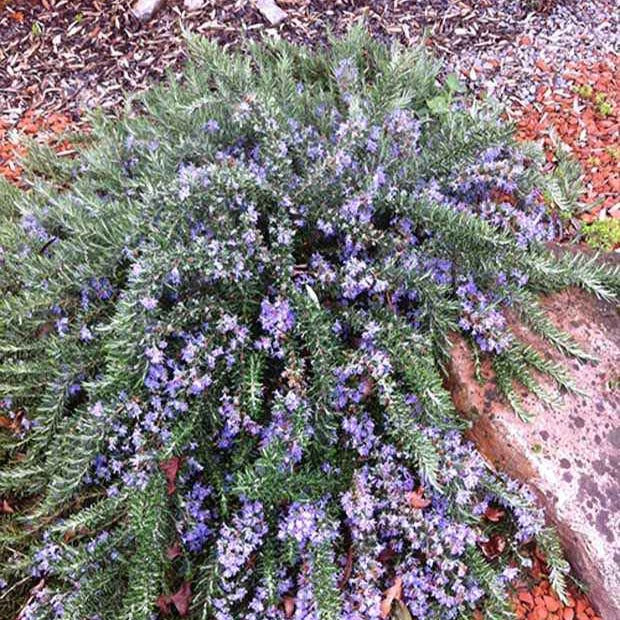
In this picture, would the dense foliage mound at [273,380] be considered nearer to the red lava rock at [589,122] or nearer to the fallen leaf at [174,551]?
the fallen leaf at [174,551]

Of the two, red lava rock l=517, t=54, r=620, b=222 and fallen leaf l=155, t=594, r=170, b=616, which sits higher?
red lava rock l=517, t=54, r=620, b=222

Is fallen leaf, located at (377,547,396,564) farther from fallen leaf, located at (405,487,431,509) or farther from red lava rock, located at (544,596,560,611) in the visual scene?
red lava rock, located at (544,596,560,611)

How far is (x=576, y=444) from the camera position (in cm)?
286

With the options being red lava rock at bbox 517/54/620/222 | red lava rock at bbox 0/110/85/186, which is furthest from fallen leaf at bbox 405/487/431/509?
red lava rock at bbox 0/110/85/186

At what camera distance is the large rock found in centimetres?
276

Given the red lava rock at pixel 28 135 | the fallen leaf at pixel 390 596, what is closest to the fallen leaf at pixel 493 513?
the fallen leaf at pixel 390 596

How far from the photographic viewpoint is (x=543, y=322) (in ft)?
9.61

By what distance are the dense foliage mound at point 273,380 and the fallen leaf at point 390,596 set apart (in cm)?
1

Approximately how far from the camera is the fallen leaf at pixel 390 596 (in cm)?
264

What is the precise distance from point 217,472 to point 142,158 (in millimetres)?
1662

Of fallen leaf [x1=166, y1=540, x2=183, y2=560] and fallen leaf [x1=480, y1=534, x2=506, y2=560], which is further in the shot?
fallen leaf [x1=480, y1=534, x2=506, y2=560]

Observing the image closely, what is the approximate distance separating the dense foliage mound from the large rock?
10cm

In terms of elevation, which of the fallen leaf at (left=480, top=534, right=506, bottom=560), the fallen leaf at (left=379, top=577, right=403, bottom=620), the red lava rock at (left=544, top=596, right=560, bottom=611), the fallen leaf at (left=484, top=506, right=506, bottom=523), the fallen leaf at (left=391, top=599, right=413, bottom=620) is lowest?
the fallen leaf at (left=391, top=599, right=413, bottom=620)

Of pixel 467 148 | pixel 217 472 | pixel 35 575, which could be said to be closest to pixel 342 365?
pixel 217 472
